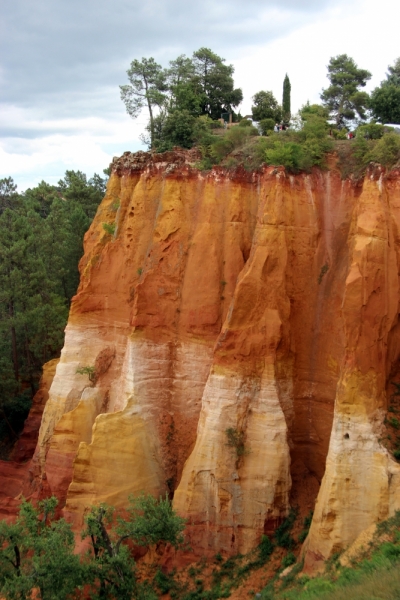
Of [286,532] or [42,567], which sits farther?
[286,532]

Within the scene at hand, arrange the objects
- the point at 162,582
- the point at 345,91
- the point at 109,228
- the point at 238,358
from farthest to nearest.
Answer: the point at 345,91
the point at 109,228
the point at 238,358
the point at 162,582

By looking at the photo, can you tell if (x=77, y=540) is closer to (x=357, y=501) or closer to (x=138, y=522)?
(x=138, y=522)

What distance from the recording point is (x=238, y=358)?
53.4ft

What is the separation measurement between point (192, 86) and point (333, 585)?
26.0 m

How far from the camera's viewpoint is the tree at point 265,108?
96.3 feet

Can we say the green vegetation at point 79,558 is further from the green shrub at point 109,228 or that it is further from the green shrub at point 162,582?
the green shrub at point 109,228

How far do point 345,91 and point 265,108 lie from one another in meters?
5.26

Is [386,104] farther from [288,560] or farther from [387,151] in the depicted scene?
[288,560]

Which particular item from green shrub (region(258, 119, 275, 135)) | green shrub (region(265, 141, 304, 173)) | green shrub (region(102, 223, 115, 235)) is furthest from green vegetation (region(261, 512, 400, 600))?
green shrub (region(258, 119, 275, 135))

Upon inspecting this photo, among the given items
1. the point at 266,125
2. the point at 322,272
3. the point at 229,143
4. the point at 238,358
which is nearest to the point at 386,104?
the point at 266,125

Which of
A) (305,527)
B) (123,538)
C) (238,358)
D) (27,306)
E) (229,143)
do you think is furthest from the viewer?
(27,306)

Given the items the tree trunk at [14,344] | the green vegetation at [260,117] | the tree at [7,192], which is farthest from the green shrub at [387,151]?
the tree at [7,192]

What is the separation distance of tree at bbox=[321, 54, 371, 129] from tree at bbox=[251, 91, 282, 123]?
10.5 ft

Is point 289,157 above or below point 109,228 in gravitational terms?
above
